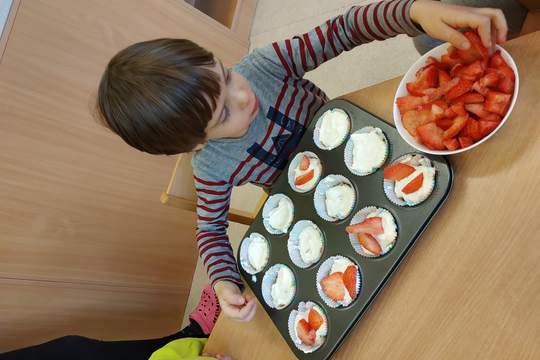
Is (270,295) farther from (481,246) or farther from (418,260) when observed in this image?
(481,246)

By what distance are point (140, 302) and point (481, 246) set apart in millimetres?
1773

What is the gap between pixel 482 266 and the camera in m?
0.66

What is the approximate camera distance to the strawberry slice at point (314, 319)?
2.73 feet

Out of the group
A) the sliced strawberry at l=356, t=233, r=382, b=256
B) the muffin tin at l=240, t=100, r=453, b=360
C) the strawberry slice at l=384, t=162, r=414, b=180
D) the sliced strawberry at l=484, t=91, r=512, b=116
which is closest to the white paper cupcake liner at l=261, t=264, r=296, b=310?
the muffin tin at l=240, t=100, r=453, b=360

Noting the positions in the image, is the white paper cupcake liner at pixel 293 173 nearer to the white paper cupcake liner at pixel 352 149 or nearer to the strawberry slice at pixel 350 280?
the white paper cupcake liner at pixel 352 149

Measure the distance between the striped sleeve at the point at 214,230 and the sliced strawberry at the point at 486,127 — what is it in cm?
66

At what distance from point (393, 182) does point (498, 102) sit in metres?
0.23

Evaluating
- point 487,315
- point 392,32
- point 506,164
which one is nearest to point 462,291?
point 487,315

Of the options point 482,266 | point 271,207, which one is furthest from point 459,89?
point 271,207

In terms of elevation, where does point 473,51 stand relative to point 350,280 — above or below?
above

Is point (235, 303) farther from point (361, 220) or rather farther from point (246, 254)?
point (361, 220)

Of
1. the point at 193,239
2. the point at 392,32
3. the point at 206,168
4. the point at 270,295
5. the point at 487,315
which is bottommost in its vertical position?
the point at 193,239

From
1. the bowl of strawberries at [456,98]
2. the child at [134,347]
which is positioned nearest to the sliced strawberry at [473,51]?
the bowl of strawberries at [456,98]

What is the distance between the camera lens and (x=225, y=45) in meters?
2.13
